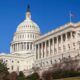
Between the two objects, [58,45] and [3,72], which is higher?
[58,45]

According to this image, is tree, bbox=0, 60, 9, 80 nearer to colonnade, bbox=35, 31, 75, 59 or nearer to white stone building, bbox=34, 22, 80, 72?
white stone building, bbox=34, 22, 80, 72

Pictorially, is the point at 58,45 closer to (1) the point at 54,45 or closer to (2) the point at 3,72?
(1) the point at 54,45

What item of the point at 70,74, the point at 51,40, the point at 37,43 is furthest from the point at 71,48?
the point at 70,74

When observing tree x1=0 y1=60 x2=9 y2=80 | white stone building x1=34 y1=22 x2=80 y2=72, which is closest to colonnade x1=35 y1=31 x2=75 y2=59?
white stone building x1=34 y1=22 x2=80 y2=72

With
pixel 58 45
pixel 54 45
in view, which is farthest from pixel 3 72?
pixel 54 45

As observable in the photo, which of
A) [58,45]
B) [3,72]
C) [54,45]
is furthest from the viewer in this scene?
[54,45]

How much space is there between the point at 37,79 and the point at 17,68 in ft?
347

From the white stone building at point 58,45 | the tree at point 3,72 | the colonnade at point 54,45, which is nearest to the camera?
the tree at point 3,72

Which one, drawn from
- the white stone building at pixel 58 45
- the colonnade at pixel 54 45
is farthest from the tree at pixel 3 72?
the colonnade at pixel 54 45

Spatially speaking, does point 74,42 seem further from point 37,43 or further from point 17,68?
point 17,68

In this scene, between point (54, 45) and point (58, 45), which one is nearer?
point (58, 45)

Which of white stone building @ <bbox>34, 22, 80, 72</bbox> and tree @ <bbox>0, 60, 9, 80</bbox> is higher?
white stone building @ <bbox>34, 22, 80, 72</bbox>

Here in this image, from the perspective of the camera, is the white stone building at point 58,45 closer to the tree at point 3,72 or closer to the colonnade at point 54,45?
the colonnade at point 54,45

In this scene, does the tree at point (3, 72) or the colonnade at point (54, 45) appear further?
the colonnade at point (54, 45)
